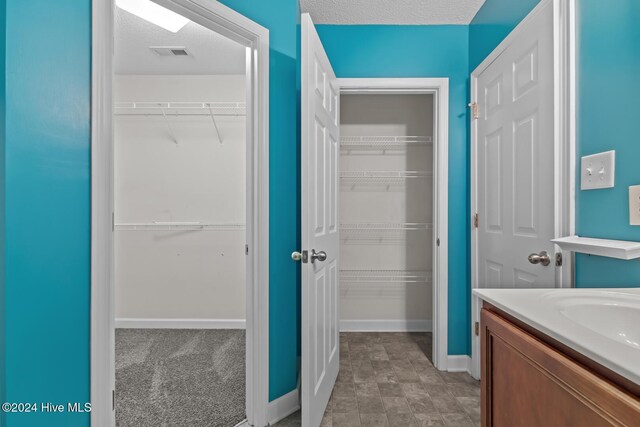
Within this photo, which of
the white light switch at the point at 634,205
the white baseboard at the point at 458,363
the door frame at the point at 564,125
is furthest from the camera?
the white baseboard at the point at 458,363

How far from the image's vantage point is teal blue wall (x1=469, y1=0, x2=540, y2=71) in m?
1.74

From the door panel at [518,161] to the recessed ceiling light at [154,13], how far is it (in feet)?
6.67

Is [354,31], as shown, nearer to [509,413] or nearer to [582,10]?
[582,10]

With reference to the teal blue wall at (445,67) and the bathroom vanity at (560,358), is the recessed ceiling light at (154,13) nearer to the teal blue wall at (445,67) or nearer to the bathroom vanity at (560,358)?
the teal blue wall at (445,67)

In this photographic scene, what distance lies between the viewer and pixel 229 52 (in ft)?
8.87

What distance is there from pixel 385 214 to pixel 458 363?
1410 mm

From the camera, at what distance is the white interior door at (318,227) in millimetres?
1474

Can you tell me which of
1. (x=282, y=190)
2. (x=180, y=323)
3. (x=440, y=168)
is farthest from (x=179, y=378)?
(x=440, y=168)

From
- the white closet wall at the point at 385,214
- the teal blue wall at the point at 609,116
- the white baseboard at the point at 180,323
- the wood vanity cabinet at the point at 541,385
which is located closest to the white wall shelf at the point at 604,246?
the teal blue wall at the point at 609,116

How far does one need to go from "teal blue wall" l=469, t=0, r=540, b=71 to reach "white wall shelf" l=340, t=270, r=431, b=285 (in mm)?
1842

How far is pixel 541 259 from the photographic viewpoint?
148cm

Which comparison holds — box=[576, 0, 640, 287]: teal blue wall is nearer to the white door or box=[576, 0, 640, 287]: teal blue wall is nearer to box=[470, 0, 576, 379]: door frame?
box=[470, 0, 576, 379]: door frame

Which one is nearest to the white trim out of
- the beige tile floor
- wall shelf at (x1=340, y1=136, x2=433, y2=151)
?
the beige tile floor

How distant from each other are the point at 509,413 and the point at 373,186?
8.15 ft
